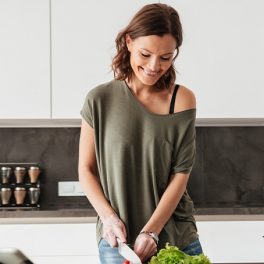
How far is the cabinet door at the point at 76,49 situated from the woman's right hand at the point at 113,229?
5.88 ft

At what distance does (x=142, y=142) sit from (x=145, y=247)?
33 centimetres

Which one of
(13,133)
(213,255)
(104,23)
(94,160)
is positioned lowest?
(213,255)

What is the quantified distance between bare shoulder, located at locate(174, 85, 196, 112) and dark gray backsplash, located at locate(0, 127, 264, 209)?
2.05 metres

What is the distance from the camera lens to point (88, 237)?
11.0 ft

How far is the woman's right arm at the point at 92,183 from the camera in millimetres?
1878

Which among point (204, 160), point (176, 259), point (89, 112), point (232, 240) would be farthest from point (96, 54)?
point (176, 259)

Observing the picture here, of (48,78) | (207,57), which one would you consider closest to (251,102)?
(207,57)

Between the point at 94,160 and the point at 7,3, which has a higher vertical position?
the point at 7,3

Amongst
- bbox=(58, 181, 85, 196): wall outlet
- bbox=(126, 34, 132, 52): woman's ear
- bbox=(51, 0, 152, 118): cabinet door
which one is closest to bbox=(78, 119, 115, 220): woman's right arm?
bbox=(126, 34, 132, 52): woman's ear

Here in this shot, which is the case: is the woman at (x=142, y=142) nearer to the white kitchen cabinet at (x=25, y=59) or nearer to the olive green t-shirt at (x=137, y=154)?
the olive green t-shirt at (x=137, y=154)

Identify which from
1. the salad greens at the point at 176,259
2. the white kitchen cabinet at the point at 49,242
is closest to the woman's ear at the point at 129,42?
the salad greens at the point at 176,259

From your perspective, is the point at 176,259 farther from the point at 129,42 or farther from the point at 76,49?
the point at 76,49

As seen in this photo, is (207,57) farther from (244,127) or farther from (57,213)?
(57,213)

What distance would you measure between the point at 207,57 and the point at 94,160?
71.0 inches
